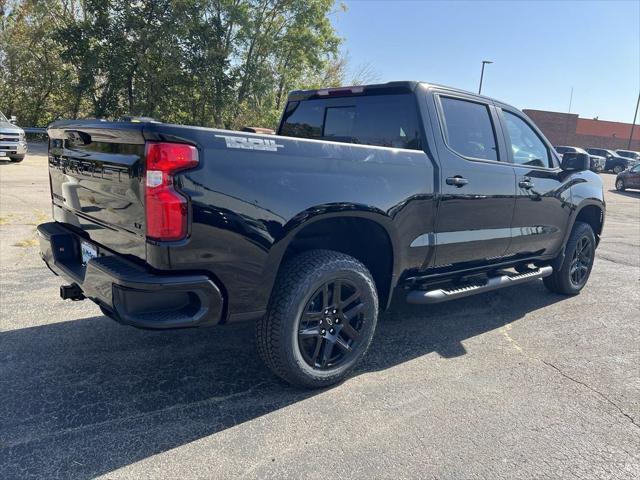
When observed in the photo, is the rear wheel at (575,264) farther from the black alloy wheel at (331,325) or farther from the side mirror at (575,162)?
the black alloy wheel at (331,325)

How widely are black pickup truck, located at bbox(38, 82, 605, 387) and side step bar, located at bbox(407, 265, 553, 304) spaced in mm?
13

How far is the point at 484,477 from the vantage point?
239cm

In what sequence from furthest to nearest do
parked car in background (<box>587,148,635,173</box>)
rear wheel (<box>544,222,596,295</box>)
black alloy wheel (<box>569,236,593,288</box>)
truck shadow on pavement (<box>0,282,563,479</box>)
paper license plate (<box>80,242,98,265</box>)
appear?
parked car in background (<box>587,148,635,173</box>) < black alloy wheel (<box>569,236,593,288</box>) < rear wheel (<box>544,222,596,295</box>) < paper license plate (<box>80,242,98,265</box>) < truck shadow on pavement (<box>0,282,563,479</box>)

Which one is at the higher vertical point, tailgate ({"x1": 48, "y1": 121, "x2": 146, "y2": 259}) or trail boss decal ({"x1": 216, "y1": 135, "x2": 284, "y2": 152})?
trail boss decal ({"x1": 216, "y1": 135, "x2": 284, "y2": 152})

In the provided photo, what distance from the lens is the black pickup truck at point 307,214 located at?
2396 millimetres

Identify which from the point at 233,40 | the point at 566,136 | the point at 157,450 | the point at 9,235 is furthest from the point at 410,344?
the point at 566,136

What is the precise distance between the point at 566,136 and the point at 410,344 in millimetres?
54652

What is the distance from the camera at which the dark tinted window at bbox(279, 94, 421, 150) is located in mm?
3672

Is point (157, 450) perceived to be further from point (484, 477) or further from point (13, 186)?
point (13, 186)

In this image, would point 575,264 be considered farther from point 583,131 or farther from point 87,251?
point 583,131

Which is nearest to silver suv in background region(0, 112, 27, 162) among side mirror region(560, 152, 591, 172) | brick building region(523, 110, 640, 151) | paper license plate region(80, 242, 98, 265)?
paper license plate region(80, 242, 98, 265)

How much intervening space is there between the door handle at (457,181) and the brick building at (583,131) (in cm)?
5192

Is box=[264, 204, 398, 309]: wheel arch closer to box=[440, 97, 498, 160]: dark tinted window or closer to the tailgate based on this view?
the tailgate

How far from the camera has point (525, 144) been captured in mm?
4664
